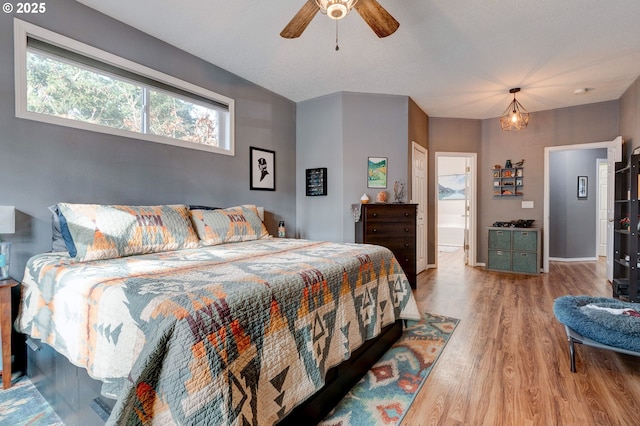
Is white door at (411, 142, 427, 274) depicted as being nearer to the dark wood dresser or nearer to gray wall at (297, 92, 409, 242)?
gray wall at (297, 92, 409, 242)

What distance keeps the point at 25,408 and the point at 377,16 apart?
3.07 metres

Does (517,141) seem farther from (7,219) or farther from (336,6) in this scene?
(7,219)

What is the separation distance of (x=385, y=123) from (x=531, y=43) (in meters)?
1.81

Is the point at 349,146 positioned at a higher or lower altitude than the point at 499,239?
higher

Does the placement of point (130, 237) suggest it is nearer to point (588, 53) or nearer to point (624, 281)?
point (588, 53)

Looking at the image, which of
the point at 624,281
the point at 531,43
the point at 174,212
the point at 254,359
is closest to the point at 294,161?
the point at 174,212

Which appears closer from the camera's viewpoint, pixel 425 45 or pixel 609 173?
pixel 425 45

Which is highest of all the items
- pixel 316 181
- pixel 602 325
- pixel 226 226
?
pixel 316 181

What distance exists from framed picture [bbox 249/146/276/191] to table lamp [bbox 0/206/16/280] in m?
2.23

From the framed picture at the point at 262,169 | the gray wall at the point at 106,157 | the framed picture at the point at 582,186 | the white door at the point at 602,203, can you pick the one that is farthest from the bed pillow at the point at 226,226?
the white door at the point at 602,203

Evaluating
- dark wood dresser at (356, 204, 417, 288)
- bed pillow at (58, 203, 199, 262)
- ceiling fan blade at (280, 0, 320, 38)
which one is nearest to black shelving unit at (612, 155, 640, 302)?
dark wood dresser at (356, 204, 417, 288)

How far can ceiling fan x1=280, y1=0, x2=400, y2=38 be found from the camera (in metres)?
1.73

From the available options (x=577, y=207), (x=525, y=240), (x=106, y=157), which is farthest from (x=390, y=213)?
(x=577, y=207)

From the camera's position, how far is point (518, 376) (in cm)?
190
